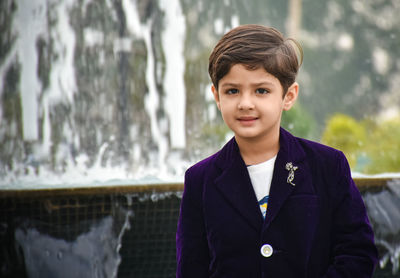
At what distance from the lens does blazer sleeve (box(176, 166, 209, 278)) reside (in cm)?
131

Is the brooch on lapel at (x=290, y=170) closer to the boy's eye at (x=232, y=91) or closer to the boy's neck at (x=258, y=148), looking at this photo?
the boy's neck at (x=258, y=148)

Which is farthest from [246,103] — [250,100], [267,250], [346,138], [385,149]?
[346,138]

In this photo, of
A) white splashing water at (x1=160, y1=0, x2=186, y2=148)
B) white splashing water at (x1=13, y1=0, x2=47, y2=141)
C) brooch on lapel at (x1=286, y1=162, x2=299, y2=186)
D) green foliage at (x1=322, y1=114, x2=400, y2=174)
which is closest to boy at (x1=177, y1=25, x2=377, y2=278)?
brooch on lapel at (x1=286, y1=162, x2=299, y2=186)

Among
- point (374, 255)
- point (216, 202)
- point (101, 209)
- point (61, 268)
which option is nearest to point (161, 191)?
point (101, 209)

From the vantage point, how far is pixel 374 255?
1.22 meters

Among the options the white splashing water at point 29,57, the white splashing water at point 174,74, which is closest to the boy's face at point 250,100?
the white splashing water at point 29,57

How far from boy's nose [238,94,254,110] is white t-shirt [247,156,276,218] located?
0.17 meters

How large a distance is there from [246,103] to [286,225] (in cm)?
32

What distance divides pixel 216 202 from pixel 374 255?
1.34ft

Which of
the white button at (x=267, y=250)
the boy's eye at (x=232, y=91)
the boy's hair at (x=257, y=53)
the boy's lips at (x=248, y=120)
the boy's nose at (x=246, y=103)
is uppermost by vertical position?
the boy's hair at (x=257, y=53)

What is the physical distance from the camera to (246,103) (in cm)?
122

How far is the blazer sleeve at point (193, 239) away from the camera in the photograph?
1.31m

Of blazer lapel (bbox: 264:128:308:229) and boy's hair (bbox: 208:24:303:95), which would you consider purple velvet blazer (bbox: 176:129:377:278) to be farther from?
boy's hair (bbox: 208:24:303:95)

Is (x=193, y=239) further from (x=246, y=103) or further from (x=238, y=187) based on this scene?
(x=246, y=103)
